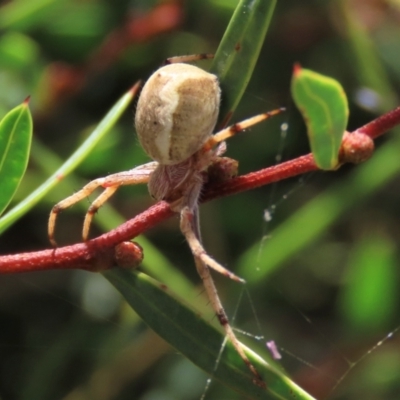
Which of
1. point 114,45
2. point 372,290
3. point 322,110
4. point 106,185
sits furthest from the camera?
point 114,45

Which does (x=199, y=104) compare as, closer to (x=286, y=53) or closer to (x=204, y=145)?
(x=204, y=145)

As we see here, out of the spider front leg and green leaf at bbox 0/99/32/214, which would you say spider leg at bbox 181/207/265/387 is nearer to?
the spider front leg

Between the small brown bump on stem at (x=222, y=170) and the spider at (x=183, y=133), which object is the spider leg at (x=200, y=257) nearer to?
the spider at (x=183, y=133)

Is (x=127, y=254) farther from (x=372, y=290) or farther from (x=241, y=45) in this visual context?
(x=372, y=290)

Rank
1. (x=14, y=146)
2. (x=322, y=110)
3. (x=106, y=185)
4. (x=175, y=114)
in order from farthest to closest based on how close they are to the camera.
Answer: (x=106, y=185) < (x=175, y=114) < (x=14, y=146) < (x=322, y=110)

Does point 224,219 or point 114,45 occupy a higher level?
point 114,45

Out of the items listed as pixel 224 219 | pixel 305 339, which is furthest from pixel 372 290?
pixel 224 219
